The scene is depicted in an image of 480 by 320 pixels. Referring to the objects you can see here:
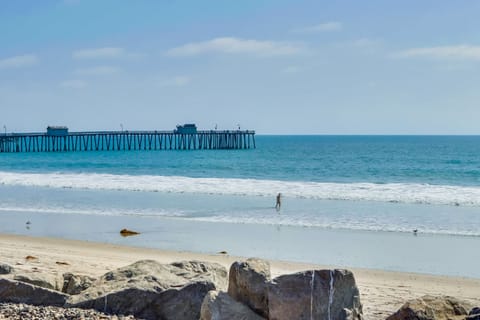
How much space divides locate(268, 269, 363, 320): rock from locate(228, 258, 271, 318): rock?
0.66 feet

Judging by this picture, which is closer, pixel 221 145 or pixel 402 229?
pixel 402 229

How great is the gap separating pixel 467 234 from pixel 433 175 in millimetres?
26956

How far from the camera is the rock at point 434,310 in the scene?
6.01 m

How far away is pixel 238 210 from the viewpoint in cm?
2148

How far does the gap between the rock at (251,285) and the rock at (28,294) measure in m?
2.21

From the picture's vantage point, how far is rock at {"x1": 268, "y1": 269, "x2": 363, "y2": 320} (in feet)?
20.4

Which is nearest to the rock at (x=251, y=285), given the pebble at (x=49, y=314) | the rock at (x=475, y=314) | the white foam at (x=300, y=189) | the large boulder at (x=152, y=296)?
the large boulder at (x=152, y=296)

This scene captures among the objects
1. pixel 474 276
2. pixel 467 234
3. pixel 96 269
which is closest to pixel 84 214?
pixel 96 269

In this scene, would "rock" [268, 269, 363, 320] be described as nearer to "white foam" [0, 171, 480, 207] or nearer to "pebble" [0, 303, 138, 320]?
"pebble" [0, 303, 138, 320]

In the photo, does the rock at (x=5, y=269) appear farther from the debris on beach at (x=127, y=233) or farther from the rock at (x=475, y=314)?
the debris on beach at (x=127, y=233)

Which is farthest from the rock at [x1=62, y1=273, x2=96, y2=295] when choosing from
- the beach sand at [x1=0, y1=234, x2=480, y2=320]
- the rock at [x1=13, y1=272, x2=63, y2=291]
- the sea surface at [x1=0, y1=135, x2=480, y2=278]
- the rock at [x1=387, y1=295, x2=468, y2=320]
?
the sea surface at [x1=0, y1=135, x2=480, y2=278]

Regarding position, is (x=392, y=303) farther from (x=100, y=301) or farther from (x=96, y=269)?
(x=96, y=269)

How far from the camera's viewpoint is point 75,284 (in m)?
8.08

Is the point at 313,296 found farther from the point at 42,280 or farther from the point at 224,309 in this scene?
the point at 42,280
